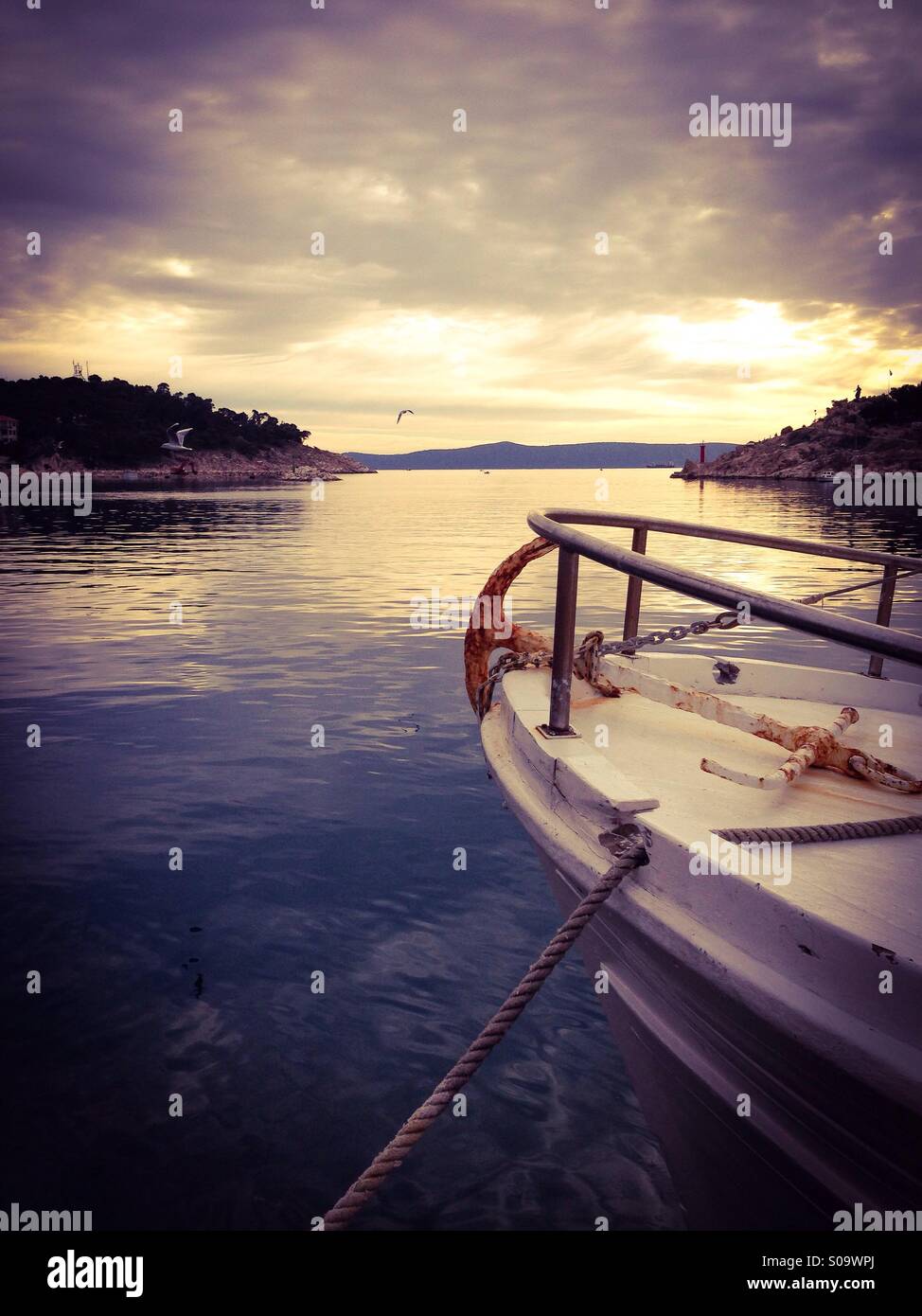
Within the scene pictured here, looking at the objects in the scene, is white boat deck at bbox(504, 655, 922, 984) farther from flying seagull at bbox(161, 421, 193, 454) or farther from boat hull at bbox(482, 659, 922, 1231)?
flying seagull at bbox(161, 421, 193, 454)

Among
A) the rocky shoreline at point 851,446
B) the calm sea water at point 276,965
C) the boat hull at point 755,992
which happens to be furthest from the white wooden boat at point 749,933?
the rocky shoreline at point 851,446

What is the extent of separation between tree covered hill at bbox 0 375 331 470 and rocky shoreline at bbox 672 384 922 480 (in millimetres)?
100511

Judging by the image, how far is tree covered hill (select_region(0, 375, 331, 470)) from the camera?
112m

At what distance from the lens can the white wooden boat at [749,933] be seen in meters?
1.45

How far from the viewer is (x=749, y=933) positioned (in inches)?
67.4

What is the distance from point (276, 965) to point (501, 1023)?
240 centimetres

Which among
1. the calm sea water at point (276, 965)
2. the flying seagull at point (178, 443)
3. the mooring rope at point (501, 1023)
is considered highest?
the flying seagull at point (178, 443)

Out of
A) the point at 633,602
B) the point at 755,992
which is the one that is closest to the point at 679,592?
the point at 755,992

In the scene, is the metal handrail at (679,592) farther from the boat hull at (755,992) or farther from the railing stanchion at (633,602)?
the boat hull at (755,992)

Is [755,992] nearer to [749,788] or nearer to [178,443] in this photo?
[749,788]

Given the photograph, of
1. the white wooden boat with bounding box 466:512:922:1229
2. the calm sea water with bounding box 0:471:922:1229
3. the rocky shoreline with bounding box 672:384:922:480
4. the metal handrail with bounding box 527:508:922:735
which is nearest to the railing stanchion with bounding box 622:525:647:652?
the metal handrail with bounding box 527:508:922:735

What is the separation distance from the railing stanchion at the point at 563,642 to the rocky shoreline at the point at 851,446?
10081 cm

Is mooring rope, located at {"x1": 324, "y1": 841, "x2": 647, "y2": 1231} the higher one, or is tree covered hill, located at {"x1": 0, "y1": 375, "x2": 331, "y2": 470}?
tree covered hill, located at {"x1": 0, "y1": 375, "x2": 331, "y2": 470}
